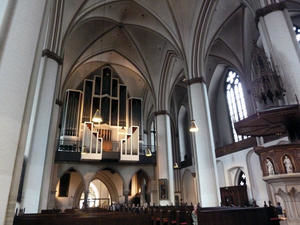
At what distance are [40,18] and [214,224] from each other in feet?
18.2

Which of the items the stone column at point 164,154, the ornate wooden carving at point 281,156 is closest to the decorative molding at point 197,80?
the stone column at point 164,154

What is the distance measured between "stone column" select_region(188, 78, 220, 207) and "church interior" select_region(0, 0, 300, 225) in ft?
0.16

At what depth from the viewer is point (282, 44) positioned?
6.27 meters

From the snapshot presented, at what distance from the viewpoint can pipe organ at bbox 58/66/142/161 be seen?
14.5m

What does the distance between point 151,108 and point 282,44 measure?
1542cm

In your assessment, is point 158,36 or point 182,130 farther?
point 182,130

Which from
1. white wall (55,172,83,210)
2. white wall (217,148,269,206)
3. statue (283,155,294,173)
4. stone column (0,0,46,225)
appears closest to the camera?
stone column (0,0,46,225)

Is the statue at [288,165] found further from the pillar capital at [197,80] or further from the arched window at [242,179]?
the arched window at [242,179]

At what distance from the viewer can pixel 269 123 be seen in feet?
19.3

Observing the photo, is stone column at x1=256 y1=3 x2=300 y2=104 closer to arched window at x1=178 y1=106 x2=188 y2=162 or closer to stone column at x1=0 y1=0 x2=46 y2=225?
stone column at x1=0 y1=0 x2=46 y2=225

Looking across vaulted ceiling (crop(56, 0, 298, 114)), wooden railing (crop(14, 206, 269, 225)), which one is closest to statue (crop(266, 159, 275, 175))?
wooden railing (crop(14, 206, 269, 225))

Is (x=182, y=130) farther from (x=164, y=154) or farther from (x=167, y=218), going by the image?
(x=167, y=218)

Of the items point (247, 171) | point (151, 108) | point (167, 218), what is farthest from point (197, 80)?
point (151, 108)

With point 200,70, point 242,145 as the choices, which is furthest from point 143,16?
point 242,145
